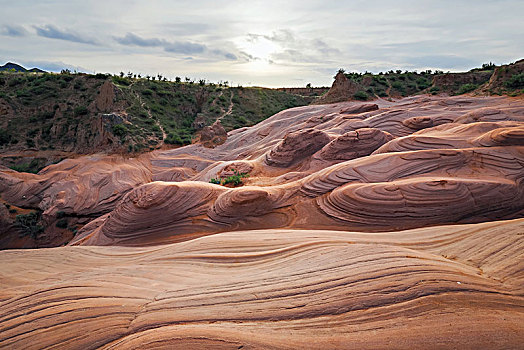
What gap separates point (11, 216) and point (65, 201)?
3908mm

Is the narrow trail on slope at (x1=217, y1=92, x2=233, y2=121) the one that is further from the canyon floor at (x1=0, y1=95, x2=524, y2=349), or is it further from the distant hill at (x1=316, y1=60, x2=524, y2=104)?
the canyon floor at (x1=0, y1=95, x2=524, y2=349)

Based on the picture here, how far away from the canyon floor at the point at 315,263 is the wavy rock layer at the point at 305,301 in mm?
18

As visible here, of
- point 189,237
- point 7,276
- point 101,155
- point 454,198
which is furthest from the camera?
point 101,155

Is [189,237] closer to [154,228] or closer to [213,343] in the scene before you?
[154,228]

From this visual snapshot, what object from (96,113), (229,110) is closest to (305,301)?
(96,113)

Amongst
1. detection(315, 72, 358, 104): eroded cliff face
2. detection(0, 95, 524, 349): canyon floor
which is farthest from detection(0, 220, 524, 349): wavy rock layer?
detection(315, 72, 358, 104): eroded cliff face

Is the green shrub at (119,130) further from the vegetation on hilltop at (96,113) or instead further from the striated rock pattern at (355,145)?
the striated rock pattern at (355,145)

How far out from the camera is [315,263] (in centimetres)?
486

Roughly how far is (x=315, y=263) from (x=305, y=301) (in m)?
1.16

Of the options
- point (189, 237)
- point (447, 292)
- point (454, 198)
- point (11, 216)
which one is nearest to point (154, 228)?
point (189, 237)

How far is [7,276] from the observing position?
597 centimetres

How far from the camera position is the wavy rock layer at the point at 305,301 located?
10.4ft

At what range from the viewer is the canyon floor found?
131 inches

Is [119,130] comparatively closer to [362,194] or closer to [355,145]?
[355,145]
